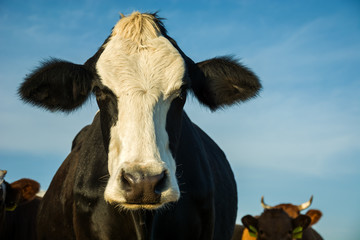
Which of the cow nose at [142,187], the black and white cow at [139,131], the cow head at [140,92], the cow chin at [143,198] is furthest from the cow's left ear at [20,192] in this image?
the cow nose at [142,187]

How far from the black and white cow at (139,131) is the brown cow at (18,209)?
4470 mm

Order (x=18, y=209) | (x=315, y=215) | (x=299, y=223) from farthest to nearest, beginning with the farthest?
Result: (x=315, y=215), (x=299, y=223), (x=18, y=209)

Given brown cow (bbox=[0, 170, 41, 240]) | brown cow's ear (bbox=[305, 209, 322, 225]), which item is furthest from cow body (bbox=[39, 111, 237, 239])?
brown cow's ear (bbox=[305, 209, 322, 225])

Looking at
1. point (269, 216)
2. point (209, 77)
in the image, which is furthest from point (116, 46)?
point (269, 216)

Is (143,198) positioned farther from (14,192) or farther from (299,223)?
(299,223)

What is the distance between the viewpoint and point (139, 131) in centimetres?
330

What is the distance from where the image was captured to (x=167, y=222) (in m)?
3.91

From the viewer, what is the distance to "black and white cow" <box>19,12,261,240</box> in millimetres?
3199

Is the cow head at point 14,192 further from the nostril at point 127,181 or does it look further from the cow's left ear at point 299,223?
the nostril at point 127,181

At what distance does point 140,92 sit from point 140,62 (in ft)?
1.04

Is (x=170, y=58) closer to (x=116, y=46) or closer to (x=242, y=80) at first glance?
(x=116, y=46)

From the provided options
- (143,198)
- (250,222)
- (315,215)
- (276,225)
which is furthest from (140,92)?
(315,215)

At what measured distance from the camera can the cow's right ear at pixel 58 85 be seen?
13.1 feet

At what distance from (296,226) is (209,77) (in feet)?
22.1
